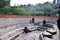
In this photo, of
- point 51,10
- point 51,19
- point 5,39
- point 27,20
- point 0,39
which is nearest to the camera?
point 0,39

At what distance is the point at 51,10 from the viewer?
49.2 metres

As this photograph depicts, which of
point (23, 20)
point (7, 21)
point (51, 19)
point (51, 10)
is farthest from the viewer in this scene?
point (51, 10)

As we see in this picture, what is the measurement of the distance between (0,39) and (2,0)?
708 inches

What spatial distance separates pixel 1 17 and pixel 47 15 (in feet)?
89.6

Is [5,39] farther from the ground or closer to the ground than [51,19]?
farther from the ground

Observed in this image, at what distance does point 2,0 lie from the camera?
27.8m

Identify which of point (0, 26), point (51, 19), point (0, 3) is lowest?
point (51, 19)

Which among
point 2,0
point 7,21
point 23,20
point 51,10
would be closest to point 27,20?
point 23,20

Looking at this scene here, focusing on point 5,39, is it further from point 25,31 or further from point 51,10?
point 51,10

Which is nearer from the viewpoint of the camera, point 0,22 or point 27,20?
point 0,22

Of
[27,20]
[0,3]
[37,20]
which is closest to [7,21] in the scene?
[0,3]

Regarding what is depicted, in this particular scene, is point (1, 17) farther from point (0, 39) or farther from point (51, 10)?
point (51, 10)

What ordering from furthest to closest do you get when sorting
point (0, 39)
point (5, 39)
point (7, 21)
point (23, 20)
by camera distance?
point (23, 20) < point (7, 21) < point (5, 39) < point (0, 39)

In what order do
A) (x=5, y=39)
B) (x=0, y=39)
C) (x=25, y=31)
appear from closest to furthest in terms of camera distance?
(x=0, y=39) < (x=5, y=39) < (x=25, y=31)
